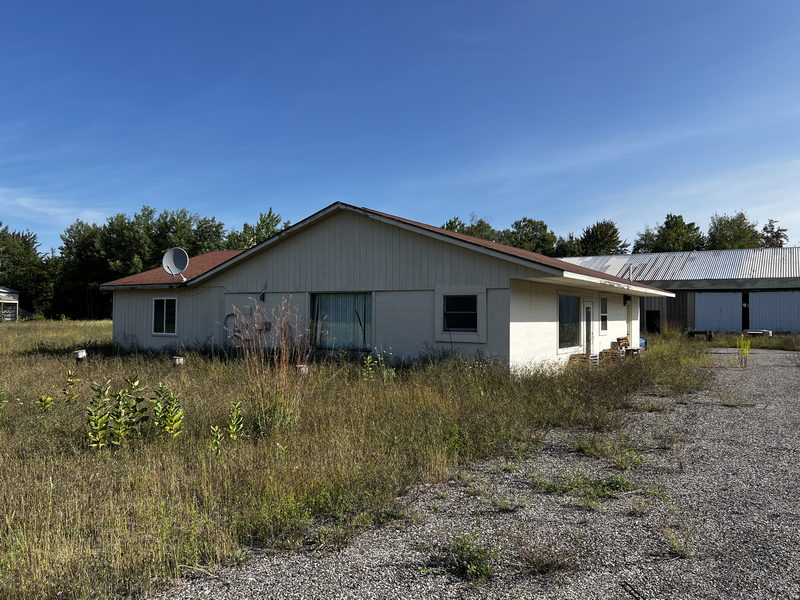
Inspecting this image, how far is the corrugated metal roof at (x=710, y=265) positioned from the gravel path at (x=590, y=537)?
2689 cm

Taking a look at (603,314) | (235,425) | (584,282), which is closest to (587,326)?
(603,314)

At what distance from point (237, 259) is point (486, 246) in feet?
23.9

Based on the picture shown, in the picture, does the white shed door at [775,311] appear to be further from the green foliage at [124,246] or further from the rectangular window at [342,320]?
the green foliage at [124,246]

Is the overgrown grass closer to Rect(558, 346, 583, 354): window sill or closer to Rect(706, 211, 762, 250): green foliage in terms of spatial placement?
Rect(558, 346, 583, 354): window sill

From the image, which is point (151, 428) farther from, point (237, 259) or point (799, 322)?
point (799, 322)

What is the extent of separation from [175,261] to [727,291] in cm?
2668

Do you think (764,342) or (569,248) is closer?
(764,342)

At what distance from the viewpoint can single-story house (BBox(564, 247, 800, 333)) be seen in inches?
1066

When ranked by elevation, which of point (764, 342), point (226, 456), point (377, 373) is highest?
point (764, 342)

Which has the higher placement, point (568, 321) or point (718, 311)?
point (718, 311)

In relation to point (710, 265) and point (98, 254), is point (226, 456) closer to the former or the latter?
point (710, 265)

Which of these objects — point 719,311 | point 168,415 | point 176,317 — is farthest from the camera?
point 719,311

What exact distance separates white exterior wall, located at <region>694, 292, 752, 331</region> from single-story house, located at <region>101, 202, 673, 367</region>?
1381cm

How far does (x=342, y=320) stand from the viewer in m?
14.3
